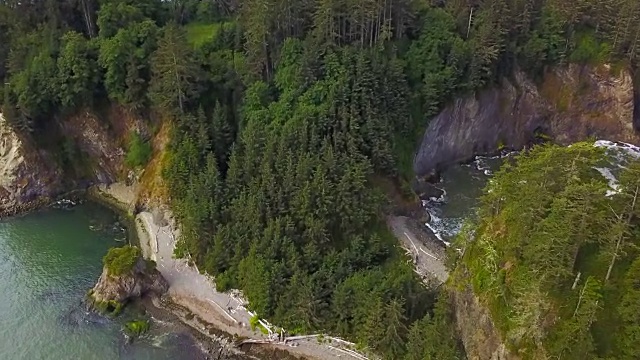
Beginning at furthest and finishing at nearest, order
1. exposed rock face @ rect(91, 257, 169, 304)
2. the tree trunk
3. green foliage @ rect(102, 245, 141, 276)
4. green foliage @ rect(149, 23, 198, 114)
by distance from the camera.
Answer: green foliage @ rect(149, 23, 198, 114)
exposed rock face @ rect(91, 257, 169, 304)
green foliage @ rect(102, 245, 141, 276)
the tree trunk

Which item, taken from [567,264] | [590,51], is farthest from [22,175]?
[590,51]

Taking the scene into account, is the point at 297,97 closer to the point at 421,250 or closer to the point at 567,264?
the point at 421,250

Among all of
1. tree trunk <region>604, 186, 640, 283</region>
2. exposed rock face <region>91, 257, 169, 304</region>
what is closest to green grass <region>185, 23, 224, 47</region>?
exposed rock face <region>91, 257, 169, 304</region>

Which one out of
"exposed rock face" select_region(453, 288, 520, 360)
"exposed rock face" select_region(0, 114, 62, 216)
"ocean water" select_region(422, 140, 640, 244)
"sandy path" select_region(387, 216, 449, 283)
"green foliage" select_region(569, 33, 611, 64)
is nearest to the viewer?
"exposed rock face" select_region(453, 288, 520, 360)

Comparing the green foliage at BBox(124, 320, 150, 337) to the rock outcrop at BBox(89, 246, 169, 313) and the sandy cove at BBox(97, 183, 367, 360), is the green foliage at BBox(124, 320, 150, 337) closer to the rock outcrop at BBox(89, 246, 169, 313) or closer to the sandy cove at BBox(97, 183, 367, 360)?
the rock outcrop at BBox(89, 246, 169, 313)

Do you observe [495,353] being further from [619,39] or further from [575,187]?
[619,39]
